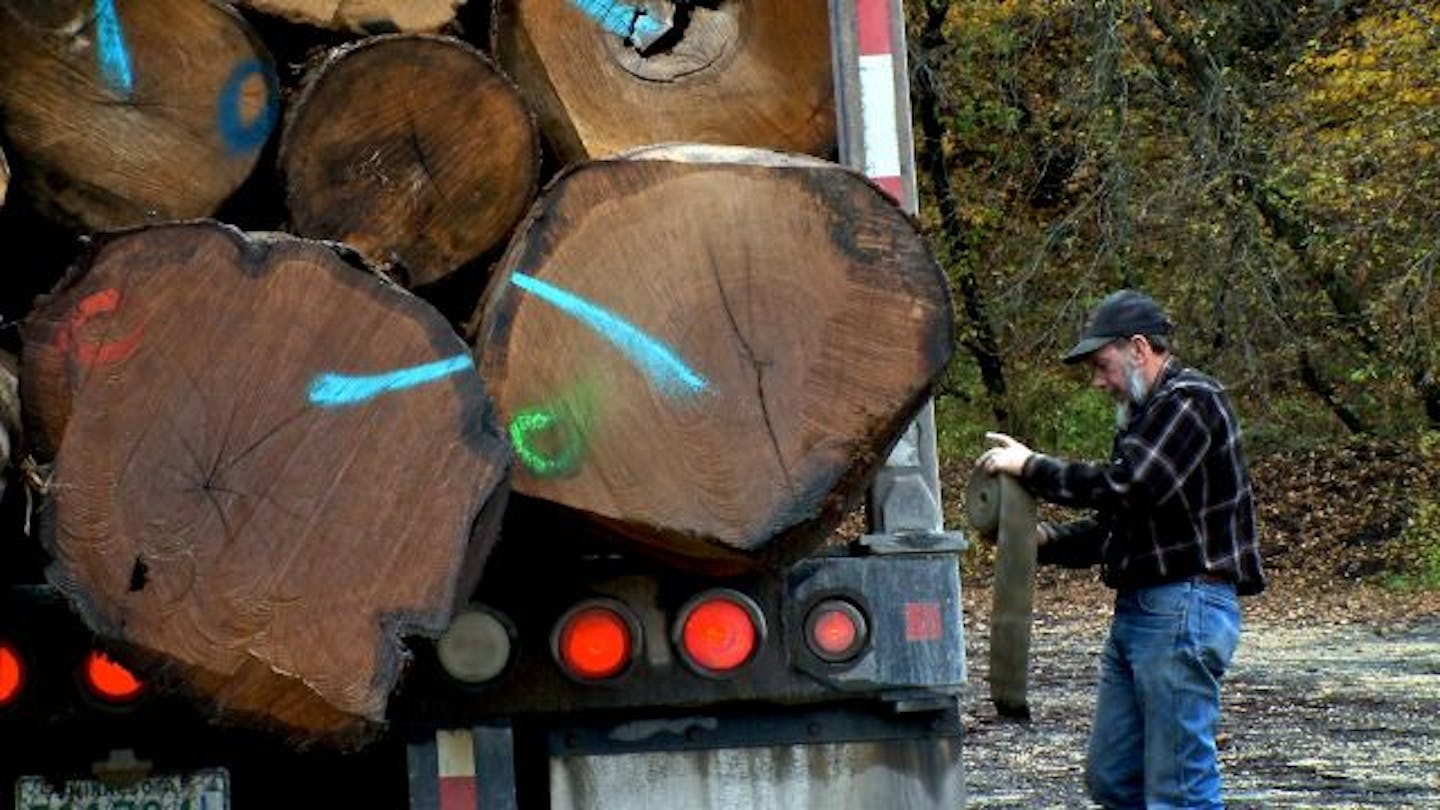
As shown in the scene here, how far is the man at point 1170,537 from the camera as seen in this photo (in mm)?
6051

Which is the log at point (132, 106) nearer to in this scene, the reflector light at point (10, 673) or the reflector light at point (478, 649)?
the reflector light at point (10, 673)

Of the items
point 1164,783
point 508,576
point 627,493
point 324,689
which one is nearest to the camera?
point 324,689

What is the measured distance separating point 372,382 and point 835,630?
41.2 inches

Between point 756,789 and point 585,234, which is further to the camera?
point 756,789

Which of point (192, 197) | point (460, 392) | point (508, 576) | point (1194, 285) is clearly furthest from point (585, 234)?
point (1194, 285)

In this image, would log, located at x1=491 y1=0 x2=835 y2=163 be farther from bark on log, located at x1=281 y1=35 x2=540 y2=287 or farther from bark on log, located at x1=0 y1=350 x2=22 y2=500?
bark on log, located at x1=0 y1=350 x2=22 y2=500

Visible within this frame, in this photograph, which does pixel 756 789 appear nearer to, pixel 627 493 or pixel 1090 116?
pixel 627 493

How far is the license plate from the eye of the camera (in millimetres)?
4570

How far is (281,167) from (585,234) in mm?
824

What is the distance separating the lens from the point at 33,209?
4.61 meters

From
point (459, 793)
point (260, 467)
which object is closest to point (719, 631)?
point (459, 793)

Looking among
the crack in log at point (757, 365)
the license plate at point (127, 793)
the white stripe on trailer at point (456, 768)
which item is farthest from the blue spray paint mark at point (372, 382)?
the license plate at point (127, 793)

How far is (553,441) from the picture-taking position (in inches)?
159

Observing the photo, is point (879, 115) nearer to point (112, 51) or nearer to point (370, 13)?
point (370, 13)
